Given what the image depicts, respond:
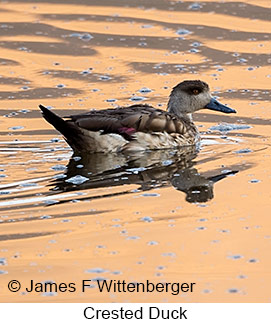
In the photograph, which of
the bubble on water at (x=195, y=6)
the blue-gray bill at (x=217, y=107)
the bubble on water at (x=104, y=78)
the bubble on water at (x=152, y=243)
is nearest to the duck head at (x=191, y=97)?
the blue-gray bill at (x=217, y=107)

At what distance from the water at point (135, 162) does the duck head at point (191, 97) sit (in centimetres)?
30

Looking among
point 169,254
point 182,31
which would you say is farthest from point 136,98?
point 169,254

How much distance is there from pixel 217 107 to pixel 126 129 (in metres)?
1.30

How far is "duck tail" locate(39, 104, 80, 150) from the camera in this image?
419 inches

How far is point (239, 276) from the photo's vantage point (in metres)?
7.49

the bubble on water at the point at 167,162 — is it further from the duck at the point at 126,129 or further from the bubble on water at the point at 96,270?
the bubble on water at the point at 96,270

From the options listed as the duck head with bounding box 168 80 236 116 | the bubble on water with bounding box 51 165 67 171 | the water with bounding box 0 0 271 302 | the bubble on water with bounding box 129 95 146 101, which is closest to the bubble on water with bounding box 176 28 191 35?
the water with bounding box 0 0 271 302

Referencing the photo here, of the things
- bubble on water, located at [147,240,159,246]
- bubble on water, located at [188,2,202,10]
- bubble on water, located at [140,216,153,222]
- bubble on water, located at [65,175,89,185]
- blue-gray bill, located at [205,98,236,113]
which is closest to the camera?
bubble on water, located at [147,240,159,246]

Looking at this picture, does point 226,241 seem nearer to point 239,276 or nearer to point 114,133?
point 239,276

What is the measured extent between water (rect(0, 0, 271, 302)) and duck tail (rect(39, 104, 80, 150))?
201 mm

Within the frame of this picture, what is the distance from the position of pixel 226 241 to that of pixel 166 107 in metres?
4.59

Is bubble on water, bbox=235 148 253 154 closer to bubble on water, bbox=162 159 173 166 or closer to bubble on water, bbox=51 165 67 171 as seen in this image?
bubble on water, bbox=162 159 173 166

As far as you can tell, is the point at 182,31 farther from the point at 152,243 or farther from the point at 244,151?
the point at 152,243
